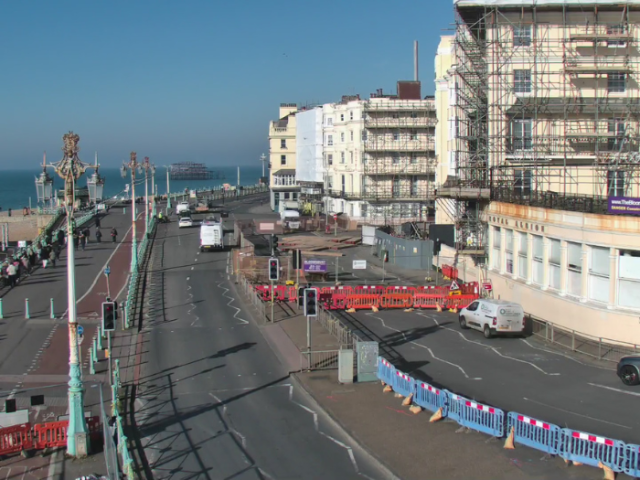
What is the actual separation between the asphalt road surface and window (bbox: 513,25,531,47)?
19.3 metres

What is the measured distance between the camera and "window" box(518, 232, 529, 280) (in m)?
34.0

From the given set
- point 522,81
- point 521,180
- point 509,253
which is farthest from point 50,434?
point 522,81

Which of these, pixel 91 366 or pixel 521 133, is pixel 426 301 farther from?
pixel 91 366

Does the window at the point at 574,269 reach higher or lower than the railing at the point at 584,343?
higher

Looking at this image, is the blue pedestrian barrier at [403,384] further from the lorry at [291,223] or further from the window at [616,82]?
the lorry at [291,223]

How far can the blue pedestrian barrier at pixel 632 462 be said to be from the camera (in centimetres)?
1479

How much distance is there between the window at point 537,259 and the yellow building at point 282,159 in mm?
66797

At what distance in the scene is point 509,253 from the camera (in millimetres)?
36062

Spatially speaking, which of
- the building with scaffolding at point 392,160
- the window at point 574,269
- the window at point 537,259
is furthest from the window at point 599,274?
the building with scaffolding at point 392,160

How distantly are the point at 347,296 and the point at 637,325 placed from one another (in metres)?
13.8

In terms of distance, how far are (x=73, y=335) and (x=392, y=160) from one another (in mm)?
59941

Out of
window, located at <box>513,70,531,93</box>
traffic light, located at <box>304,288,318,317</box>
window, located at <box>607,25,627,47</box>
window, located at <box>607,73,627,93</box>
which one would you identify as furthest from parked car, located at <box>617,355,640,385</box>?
window, located at <box>607,25,627,47</box>

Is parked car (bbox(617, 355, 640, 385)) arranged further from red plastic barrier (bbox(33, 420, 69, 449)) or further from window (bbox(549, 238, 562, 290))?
red plastic barrier (bbox(33, 420, 69, 449))

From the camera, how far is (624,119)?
4356 cm
